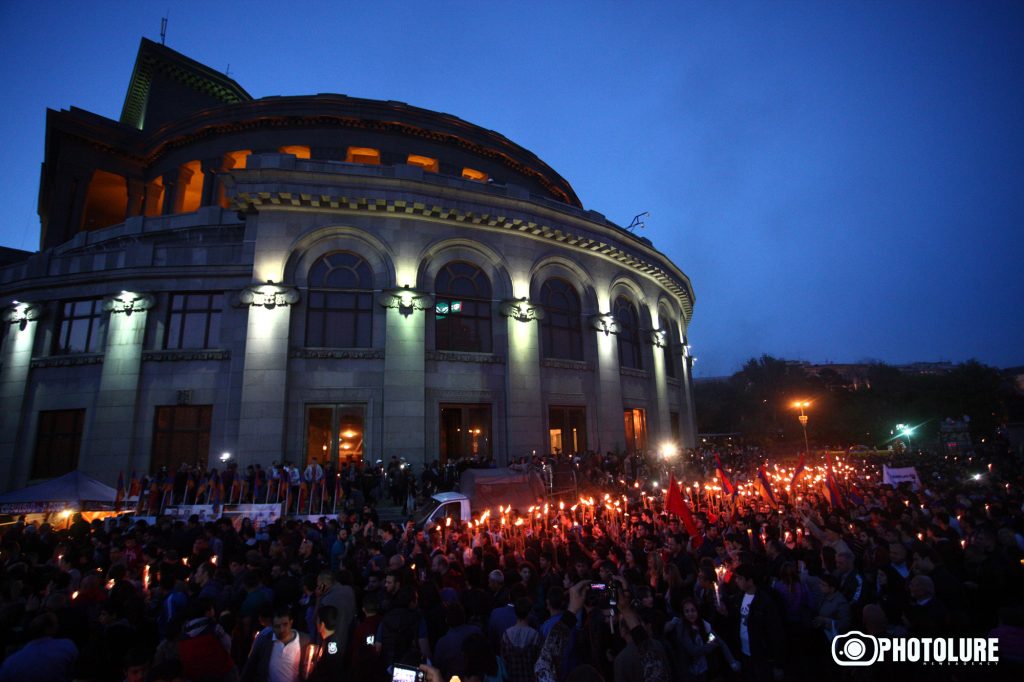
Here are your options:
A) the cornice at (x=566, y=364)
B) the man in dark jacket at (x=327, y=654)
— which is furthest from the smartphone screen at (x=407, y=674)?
the cornice at (x=566, y=364)

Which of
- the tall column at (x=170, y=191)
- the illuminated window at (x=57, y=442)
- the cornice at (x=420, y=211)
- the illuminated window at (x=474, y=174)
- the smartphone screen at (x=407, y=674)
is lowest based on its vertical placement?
the smartphone screen at (x=407, y=674)

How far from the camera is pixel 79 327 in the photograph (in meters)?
23.1

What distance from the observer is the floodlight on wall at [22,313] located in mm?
23062

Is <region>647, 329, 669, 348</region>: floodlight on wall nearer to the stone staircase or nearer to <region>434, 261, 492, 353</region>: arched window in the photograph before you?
<region>434, 261, 492, 353</region>: arched window

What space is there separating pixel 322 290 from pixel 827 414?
5625 centimetres

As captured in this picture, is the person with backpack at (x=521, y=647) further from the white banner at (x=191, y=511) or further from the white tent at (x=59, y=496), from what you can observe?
the white tent at (x=59, y=496)

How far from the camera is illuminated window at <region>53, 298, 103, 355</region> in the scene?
74.7ft

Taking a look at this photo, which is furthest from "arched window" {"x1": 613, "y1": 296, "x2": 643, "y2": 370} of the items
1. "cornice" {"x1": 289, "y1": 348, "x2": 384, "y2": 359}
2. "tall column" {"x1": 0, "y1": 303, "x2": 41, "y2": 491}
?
"tall column" {"x1": 0, "y1": 303, "x2": 41, "y2": 491}

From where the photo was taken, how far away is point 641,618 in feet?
17.3

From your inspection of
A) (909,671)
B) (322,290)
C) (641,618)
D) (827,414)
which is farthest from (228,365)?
(827,414)

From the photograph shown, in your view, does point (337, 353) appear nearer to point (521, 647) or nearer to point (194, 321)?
point (194, 321)

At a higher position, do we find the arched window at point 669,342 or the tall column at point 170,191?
the tall column at point 170,191

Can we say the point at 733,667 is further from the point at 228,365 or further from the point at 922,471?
the point at 922,471

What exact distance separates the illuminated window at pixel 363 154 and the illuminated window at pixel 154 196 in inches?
486
